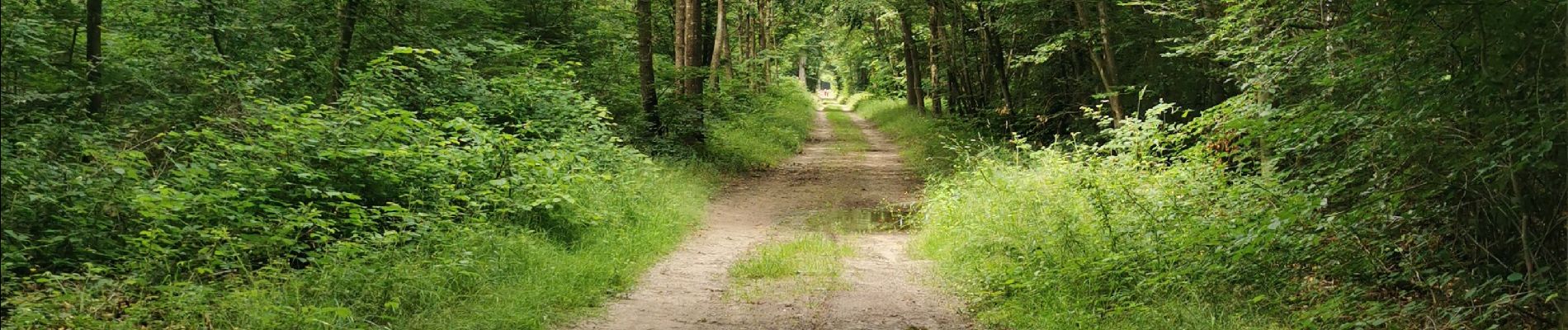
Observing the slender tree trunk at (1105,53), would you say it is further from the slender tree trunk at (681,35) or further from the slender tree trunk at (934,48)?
the slender tree trunk at (934,48)

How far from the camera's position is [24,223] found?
5.84 m

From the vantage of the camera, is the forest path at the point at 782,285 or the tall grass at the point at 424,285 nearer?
the tall grass at the point at 424,285

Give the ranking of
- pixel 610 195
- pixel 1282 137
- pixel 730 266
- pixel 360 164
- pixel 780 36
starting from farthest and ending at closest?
pixel 780 36 < pixel 610 195 < pixel 730 266 < pixel 360 164 < pixel 1282 137

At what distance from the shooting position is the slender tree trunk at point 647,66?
54.3 feet

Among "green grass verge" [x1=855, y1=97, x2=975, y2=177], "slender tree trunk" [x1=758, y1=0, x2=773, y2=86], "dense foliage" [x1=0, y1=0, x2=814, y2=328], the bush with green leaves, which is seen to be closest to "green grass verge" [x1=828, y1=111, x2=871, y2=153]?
"green grass verge" [x1=855, y1=97, x2=975, y2=177]

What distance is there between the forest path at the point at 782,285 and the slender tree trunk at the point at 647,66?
234 centimetres

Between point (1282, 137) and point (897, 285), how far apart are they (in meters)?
3.21

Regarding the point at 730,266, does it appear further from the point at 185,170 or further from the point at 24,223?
the point at 24,223

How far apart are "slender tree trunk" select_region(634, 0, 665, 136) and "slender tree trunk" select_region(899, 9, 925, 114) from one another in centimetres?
924

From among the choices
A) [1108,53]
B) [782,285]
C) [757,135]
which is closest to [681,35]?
[757,135]

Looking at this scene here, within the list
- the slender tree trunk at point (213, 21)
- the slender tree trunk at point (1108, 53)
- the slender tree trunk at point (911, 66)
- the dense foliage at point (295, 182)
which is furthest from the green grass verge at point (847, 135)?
the slender tree trunk at point (213, 21)

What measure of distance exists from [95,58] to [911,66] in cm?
2644

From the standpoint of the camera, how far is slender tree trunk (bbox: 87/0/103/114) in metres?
7.46

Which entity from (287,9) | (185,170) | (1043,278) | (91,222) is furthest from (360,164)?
(1043,278)
